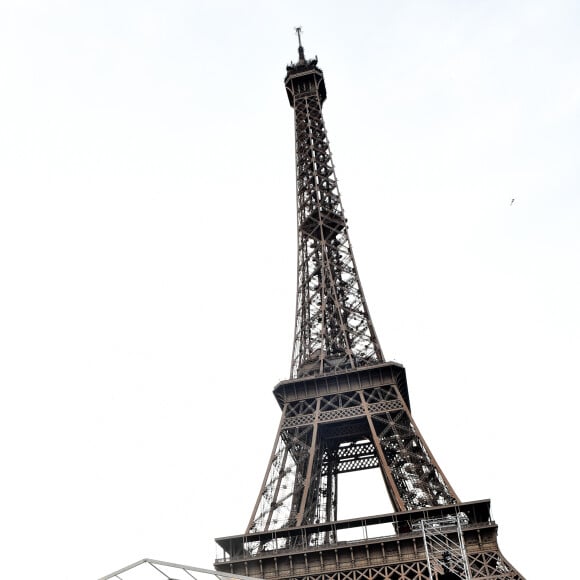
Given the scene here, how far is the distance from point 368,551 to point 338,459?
14913 millimetres

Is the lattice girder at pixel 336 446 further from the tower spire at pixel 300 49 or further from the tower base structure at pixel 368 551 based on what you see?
the tower spire at pixel 300 49

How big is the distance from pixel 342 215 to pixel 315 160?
7.24 metres

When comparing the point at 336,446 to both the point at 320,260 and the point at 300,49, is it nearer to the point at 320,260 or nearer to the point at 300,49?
the point at 320,260

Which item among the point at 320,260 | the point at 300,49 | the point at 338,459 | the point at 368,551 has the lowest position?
the point at 368,551

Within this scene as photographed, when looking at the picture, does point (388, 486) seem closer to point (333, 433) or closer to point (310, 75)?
point (333, 433)

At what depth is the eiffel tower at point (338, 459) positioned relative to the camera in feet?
121

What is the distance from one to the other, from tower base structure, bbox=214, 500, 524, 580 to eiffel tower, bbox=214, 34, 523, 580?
53 mm

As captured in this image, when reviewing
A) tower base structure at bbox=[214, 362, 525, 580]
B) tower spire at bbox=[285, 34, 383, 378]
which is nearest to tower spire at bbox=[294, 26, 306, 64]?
tower spire at bbox=[285, 34, 383, 378]

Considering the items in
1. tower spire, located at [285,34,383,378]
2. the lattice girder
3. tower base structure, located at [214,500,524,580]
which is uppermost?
tower spire, located at [285,34,383,378]

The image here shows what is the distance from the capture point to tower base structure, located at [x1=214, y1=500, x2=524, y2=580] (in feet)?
119

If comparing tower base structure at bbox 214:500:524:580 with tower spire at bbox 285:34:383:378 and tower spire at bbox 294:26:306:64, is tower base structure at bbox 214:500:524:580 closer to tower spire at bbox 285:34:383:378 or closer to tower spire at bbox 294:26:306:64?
tower spire at bbox 285:34:383:378

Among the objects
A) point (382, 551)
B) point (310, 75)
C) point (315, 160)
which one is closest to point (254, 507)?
point (382, 551)

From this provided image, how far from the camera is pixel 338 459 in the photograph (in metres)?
52.5

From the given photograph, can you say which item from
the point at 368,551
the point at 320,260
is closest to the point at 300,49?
the point at 320,260
